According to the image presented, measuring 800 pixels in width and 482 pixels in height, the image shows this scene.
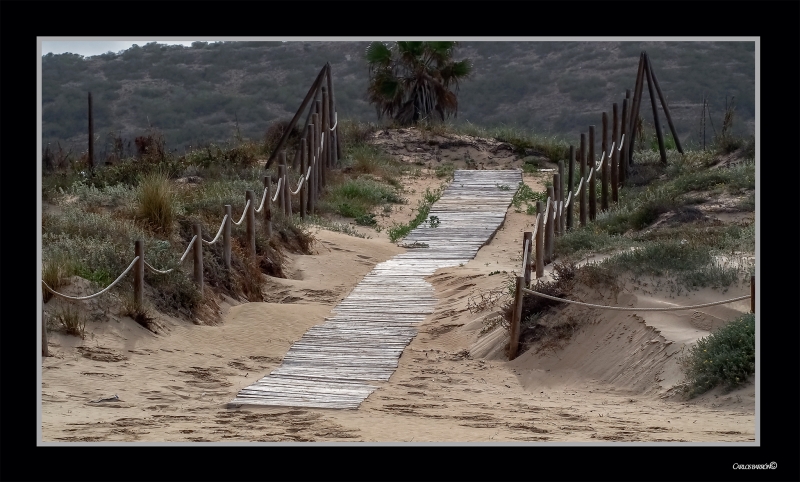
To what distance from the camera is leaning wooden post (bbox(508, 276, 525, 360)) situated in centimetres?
952

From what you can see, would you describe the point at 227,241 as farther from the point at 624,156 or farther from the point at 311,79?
the point at 311,79

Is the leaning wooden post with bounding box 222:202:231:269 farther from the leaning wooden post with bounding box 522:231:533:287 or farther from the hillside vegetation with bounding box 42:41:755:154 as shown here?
the hillside vegetation with bounding box 42:41:755:154

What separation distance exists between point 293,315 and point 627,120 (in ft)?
35.5

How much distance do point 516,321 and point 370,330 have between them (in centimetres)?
178

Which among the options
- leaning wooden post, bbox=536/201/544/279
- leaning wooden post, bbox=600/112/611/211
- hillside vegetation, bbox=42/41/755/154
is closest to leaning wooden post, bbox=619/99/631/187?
leaning wooden post, bbox=600/112/611/211

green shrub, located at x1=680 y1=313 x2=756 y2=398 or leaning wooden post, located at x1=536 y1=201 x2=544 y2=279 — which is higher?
leaning wooden post, located at x1=536 y1=201 x2=544 y2=279

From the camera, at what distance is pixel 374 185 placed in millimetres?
21375

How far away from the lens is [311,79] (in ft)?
182

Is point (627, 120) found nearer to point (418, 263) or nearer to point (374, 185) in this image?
point (374, 185)

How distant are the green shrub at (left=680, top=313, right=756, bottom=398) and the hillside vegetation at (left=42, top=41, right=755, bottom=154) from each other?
3608cm

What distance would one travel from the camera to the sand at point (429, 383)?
7035 mm

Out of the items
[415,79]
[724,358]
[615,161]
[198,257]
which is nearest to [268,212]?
[198,257]

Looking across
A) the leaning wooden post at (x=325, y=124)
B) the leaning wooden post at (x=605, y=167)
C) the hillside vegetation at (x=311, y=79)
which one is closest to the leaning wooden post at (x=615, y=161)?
the leaning wooden post at (x=605, y=167)
